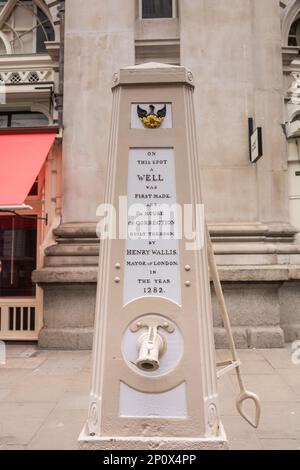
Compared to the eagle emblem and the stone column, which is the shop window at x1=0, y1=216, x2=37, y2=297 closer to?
the stone column

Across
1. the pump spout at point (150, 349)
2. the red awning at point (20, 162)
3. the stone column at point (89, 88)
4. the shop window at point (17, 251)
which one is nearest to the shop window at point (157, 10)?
the stone column at point (89, 88)

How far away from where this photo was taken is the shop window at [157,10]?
9258mm

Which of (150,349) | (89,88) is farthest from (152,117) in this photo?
(89,88)

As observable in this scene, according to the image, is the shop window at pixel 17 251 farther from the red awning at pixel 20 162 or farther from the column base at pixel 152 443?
the column base at pixel 152 443

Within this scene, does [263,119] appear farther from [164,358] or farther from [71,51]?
[164,358]

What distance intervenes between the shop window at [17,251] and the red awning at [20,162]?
61.3 inches

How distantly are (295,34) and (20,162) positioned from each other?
740 cm

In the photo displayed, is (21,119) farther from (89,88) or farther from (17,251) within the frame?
(17,251)

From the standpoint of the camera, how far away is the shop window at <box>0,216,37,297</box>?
29.1ft

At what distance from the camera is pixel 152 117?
3246 millimetres

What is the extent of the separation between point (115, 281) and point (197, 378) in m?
0.92

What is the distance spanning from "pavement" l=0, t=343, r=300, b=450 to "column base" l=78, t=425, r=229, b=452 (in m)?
1.09

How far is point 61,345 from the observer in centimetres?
782

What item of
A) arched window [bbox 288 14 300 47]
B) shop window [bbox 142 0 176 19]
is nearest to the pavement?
arched window [bbox 288 14 300 47]
